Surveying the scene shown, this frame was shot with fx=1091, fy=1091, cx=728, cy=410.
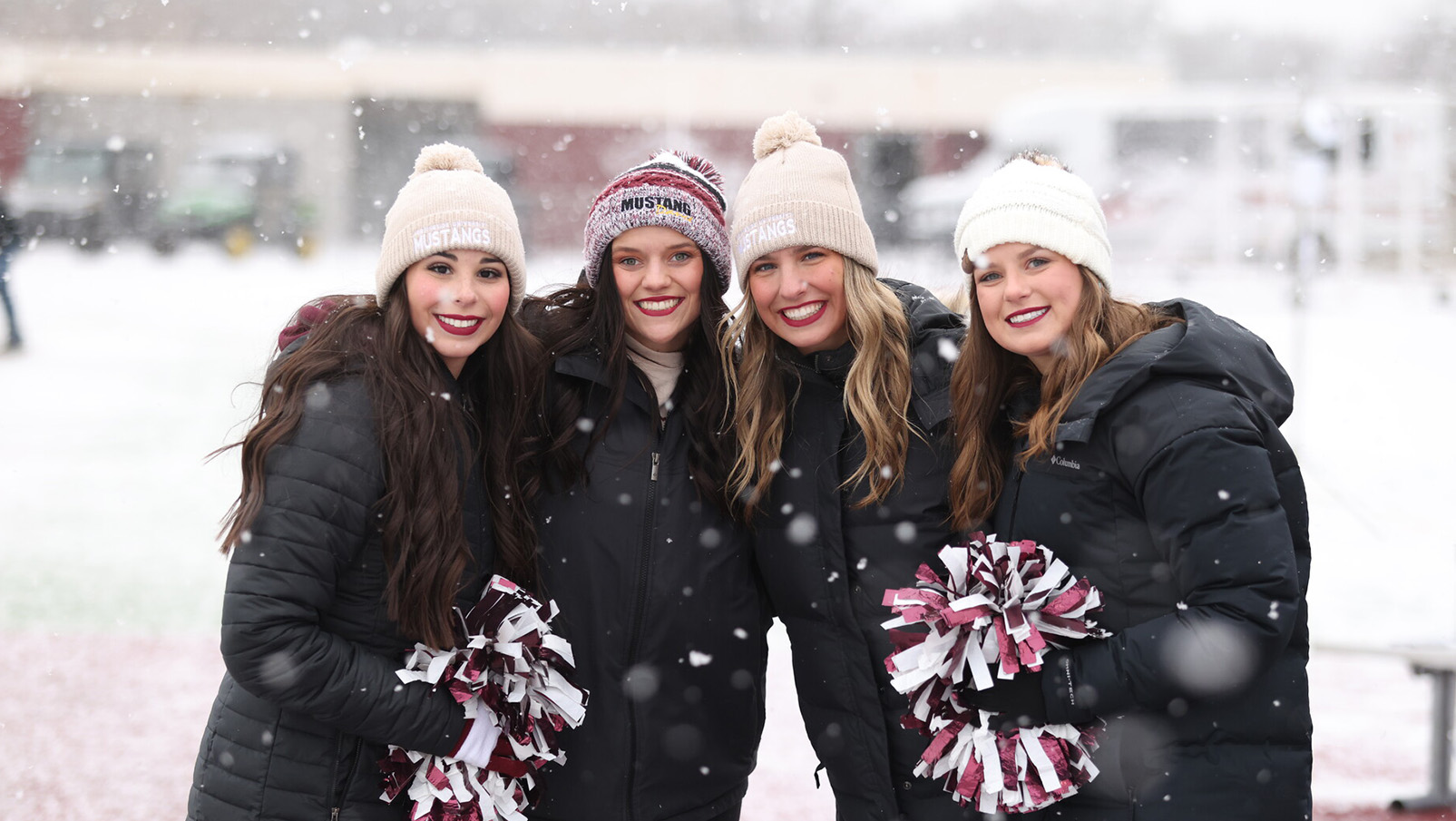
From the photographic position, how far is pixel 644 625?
2.54 metres

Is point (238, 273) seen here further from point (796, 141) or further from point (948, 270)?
point (796, 141)

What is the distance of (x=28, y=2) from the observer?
93.1 feet

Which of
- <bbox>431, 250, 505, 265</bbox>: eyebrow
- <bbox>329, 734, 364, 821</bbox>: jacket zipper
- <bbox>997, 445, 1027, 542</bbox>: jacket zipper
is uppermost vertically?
<bbox>431, 250, 505, 265</bbox>: eyebrow

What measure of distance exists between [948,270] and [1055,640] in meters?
15.5

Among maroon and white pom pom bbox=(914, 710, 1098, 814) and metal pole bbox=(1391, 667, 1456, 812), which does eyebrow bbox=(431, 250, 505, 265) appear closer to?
maroon and white pom pom bbox=(914, 710, 1098, 814)

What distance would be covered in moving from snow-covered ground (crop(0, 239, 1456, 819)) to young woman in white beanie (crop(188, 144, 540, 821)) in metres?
0.23

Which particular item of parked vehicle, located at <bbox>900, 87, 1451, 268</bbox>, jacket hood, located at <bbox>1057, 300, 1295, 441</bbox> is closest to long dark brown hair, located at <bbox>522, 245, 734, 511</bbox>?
jacket hood, located at <bbox>1057, 300, 1295, 441</bbox>

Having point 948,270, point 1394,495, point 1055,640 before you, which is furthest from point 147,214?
point 1055,640

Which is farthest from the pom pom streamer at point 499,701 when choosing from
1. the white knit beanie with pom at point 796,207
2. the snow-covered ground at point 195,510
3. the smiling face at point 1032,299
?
the smiling face at point 1032,299

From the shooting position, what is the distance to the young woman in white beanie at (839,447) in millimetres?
2512

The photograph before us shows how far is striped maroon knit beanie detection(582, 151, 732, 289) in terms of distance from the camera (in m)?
2.71

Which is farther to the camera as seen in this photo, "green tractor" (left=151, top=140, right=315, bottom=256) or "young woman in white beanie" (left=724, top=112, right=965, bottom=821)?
"green tractor" (left=151, top=140, right=315, bottom=256)

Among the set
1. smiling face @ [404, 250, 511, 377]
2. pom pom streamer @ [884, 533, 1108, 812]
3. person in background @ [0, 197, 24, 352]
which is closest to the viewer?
pom pom streamer @ [884, 533, 1108, 812]

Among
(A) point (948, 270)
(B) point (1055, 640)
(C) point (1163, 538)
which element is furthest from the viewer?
(A) point (948, 270)
